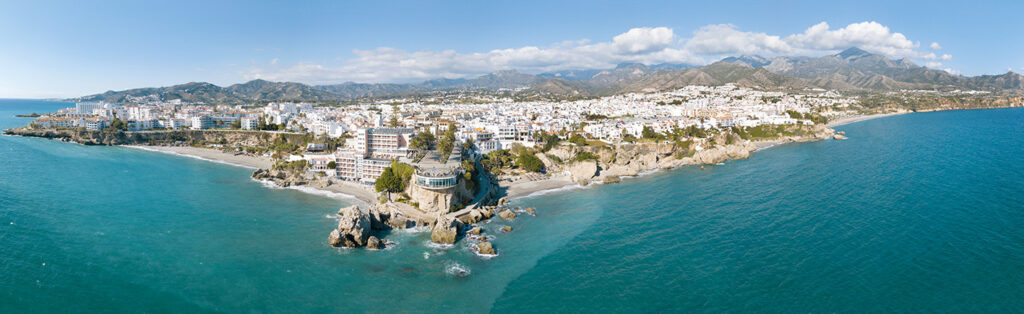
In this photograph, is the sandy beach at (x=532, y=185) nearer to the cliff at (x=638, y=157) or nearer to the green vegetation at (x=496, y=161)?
the cliff at (x=638, y=157)

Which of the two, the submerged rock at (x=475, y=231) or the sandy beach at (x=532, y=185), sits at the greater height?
the sandy beach at (x=532, y=185)

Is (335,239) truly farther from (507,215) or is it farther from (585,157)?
(585,157)

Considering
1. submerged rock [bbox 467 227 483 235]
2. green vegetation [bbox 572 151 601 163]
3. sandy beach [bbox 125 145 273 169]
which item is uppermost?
green vegetation [bbox 572 151 601 163]

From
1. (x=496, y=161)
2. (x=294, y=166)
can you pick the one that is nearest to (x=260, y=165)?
(x=294, y=166)

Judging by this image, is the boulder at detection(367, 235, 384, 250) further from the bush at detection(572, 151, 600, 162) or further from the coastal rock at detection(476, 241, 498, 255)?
the bush at detection(572, 151, 600, 162)

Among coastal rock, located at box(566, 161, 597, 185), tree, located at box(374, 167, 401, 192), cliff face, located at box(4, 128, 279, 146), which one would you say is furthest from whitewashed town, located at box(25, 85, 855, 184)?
coastal rock, located at box(566, 161, 597, 185)

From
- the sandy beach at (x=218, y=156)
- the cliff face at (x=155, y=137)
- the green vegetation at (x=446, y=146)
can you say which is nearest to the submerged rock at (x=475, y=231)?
the green vegetation at (x=446, y=146)
